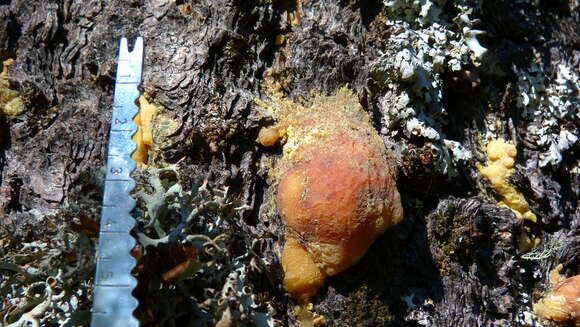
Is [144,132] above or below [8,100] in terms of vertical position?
below

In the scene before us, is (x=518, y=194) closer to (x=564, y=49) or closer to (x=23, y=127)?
(x=564, y=49)

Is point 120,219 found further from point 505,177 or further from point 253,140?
point 505,177

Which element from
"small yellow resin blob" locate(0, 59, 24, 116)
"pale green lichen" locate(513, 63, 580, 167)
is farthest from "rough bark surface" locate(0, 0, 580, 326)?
"pale green lichen" locate(513, 63, 580, 167)

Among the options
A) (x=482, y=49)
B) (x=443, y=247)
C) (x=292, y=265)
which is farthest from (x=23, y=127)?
(x=482, y=49)

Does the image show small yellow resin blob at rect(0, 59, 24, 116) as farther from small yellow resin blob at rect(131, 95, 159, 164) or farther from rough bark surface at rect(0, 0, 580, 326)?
small yellow resin blob at rect(131, 95, 159, 164)

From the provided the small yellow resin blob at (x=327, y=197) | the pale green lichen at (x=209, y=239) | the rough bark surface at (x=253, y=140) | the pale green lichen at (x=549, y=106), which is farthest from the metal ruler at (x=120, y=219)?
the pale green lichen at (x=549, y=106)

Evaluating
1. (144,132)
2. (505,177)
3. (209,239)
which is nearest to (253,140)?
(144,132)

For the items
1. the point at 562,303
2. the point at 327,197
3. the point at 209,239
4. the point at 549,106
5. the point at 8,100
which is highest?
the point at 549,106
